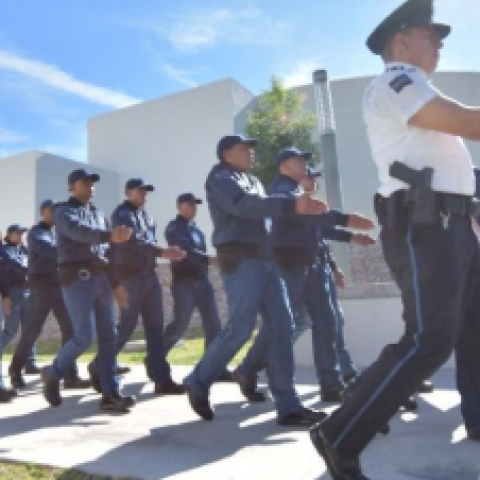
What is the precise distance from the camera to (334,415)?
→ 2.20m

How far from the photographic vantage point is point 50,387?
4.46m

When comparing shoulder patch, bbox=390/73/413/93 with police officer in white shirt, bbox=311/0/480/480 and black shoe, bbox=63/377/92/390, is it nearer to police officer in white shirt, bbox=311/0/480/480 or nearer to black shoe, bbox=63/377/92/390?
police officer in white shirt, bbox=311/0/480/480

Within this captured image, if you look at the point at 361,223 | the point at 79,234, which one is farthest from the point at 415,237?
the point at 79,234

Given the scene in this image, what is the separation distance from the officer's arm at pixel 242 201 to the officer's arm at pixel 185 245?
1.92m

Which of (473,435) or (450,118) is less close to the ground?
(450,118)

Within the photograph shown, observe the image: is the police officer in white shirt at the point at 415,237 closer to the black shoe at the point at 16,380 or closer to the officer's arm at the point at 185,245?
the officer's arm at the point at 185,245

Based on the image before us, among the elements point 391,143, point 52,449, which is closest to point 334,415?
point 391,143

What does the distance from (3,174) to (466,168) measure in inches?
890

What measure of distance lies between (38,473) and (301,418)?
1479 mm

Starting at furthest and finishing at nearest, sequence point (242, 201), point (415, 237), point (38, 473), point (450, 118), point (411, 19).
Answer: point (242, 201), point (38, 473), point (411, 19), point (415, 237), point (450, 118)

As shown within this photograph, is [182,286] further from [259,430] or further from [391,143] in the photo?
[391,143]

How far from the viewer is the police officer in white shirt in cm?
212

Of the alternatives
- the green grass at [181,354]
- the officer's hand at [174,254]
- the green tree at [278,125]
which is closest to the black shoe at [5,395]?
the officer's hand at [174,254]

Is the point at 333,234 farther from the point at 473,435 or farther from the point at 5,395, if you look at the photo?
the point at 5,395
